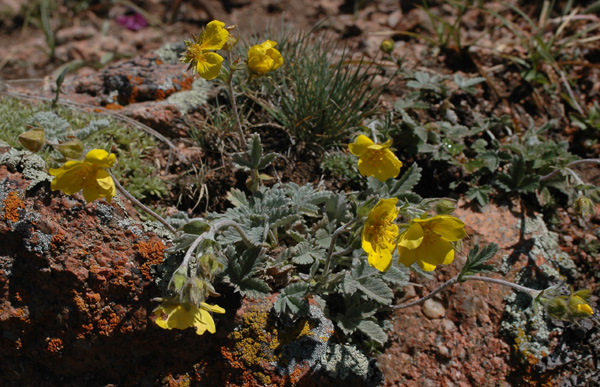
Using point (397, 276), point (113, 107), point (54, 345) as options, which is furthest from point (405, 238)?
point (113, 107)

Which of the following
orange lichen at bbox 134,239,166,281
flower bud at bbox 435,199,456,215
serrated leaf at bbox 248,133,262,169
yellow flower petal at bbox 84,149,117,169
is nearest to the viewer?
yellow flower petal at bbox 84,149,117,169

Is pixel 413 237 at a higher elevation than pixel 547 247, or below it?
higher

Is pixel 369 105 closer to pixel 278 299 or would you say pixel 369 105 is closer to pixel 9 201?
pixel 278 299

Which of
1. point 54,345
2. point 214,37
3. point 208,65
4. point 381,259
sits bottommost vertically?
point 54,345

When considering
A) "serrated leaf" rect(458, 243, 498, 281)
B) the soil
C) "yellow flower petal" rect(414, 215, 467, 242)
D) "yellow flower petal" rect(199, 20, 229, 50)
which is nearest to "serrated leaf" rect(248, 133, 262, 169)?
the soil

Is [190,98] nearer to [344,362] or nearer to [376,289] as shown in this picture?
[376,289]

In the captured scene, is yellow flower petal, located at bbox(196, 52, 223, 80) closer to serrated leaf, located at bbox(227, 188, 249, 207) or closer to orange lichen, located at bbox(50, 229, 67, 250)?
serrated leaf, located at bbox(227, 188, 249, 207)

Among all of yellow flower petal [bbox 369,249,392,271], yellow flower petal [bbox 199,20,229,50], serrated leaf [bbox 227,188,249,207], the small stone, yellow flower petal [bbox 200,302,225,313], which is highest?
yellow flower petal [bbox 199,20,229,50]
